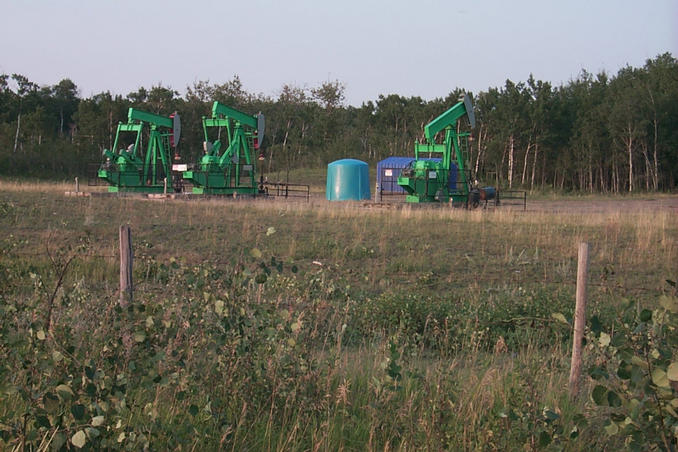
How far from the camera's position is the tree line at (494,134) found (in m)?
41.8

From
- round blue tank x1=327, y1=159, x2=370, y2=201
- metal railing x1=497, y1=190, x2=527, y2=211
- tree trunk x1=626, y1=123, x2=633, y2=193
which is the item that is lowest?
metal railing x1=497, y1=190, x2=527, y2=211

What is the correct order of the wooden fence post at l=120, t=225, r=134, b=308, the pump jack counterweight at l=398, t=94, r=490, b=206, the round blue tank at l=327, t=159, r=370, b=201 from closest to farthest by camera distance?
the wooden fence post at l=120, t=225, r=134, b=308, the pump jack counterweight at l=398, t=94, r=490, b=206, the round blue tank at l=327, t=159, r=370, b=201

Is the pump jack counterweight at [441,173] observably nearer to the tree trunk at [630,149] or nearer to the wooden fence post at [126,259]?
the tree trunk at [630,149]

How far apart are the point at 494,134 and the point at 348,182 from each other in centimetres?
1634

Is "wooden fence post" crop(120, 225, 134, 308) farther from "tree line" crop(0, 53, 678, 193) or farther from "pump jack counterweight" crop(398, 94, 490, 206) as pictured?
"tree line" crop(0, 53, 678, 193)

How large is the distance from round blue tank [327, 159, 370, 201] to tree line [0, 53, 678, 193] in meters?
8.85

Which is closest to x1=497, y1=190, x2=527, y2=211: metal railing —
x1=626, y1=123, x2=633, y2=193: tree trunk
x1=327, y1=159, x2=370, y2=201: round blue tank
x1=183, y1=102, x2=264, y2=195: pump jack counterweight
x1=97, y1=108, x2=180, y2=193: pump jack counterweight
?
x1=327, y1=159, x2=370, y2=201: round blue tank

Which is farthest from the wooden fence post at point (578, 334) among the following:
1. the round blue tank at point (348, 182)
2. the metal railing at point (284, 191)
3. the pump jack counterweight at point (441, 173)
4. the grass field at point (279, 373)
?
the round blue tank at point (348, 182)

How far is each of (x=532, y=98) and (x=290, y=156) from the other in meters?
16.1

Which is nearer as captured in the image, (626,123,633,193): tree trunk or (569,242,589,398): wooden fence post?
(569,242,589,398): wooden fence post

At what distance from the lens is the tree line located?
41812mm

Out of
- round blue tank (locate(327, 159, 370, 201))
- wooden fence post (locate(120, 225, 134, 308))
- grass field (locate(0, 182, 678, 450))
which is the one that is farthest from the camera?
round blue tank (locate(327, 159, 370, 201))

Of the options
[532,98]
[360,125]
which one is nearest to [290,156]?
[360,125]

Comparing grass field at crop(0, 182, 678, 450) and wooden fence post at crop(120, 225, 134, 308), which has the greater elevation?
wooden fence post at crop(120, 225, 134, 308)
